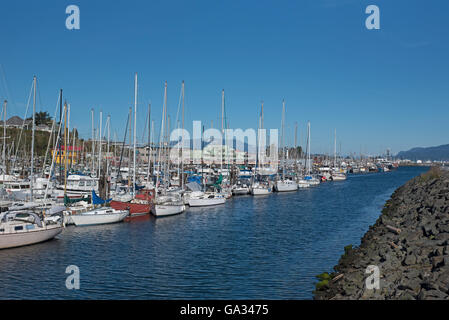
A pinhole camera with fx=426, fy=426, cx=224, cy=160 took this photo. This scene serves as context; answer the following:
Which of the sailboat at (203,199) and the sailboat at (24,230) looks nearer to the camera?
the sailboat at (24,230)

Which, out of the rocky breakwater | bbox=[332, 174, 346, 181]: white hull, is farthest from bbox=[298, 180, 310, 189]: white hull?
the rocky breakwater

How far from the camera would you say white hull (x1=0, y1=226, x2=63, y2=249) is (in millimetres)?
26734

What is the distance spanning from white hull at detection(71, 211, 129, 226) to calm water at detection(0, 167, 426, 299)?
734 millimetres

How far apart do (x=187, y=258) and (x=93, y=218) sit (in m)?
13.5

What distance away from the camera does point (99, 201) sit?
1549 inches

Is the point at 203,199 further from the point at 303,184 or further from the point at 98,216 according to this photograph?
the point at 303,184

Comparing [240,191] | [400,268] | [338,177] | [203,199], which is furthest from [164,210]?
[338,177]

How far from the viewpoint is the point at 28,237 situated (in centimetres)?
2781

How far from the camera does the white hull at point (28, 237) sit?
26734 millimetres

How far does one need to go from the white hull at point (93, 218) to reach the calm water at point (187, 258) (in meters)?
0.73

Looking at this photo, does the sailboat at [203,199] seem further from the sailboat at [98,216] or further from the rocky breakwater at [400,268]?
the rocky breakwater at [400,268]
